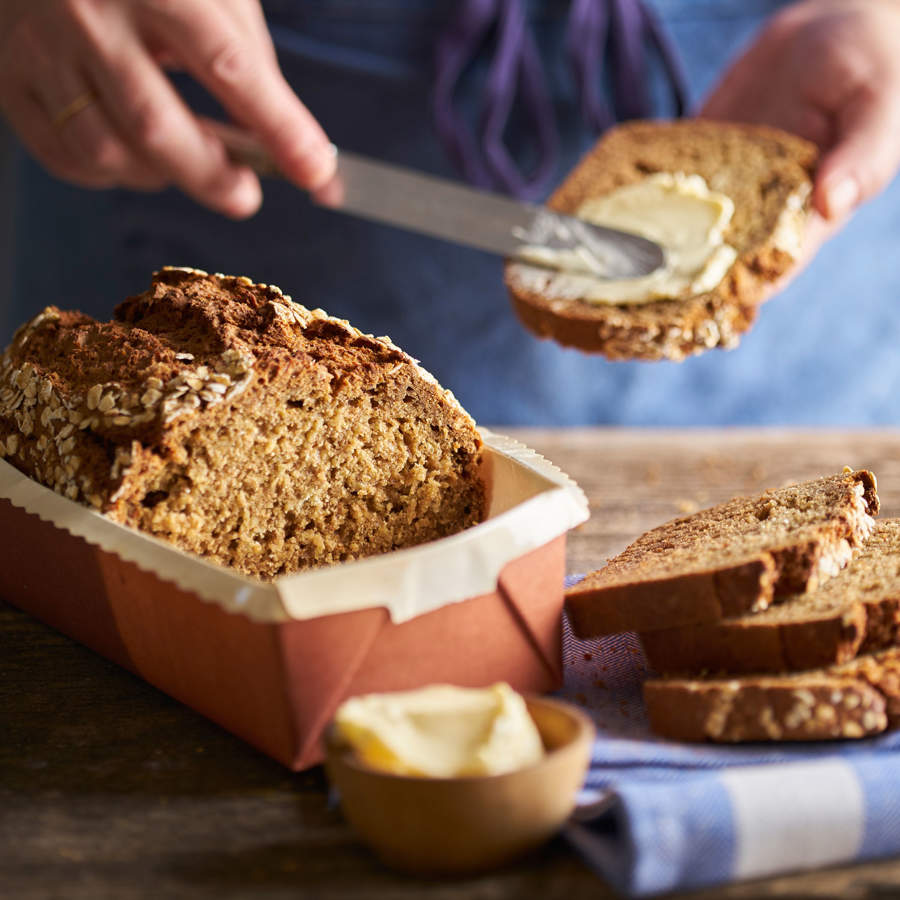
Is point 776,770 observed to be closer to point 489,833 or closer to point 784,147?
point 489,833

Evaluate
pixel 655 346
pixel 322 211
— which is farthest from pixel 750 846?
pixel 322 211

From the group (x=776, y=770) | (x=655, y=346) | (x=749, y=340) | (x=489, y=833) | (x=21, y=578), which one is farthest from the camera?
(x=749, y=340)

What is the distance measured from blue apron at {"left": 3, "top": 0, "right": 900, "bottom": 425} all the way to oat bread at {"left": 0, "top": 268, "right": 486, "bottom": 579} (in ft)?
5.15

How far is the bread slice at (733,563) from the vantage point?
179 centimetres

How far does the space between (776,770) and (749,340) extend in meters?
2.73

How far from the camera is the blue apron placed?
3641 mm

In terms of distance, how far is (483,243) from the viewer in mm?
3053

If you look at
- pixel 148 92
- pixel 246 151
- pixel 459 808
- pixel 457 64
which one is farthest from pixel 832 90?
pixel 459 808

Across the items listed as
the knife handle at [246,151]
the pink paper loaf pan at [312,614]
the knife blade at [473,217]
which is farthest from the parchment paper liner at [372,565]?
the knife handle at [246,151]

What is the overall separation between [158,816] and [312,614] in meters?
0.35

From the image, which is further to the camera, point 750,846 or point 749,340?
point 749,340

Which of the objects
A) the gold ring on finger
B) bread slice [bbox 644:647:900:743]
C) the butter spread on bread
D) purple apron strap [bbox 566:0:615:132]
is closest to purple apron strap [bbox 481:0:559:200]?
purple apron strap [bbox 566:0:615:132]

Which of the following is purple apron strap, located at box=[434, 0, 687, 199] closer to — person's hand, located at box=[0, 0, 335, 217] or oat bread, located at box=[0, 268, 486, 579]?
person's hand, located at box=[0, 0, 335, 217]

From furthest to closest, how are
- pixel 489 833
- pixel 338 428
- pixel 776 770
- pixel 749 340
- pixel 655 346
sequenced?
1. pixel 749 340
2. pixel 655 346
3. pixel 338 428
4. pixel 776 770
5. pixel 489 833
